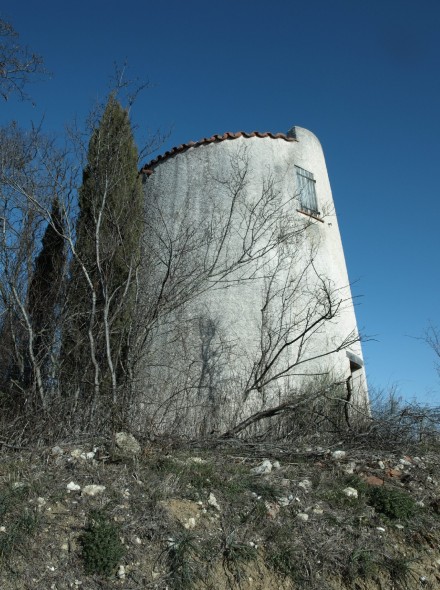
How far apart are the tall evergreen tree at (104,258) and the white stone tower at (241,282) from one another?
428 millimetres

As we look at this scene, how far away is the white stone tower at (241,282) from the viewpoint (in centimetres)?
884

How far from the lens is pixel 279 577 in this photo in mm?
4145

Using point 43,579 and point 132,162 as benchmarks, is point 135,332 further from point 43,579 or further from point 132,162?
point 43,579

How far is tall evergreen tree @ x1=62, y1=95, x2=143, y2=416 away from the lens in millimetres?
7965

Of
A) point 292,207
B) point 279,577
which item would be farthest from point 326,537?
point 292,207

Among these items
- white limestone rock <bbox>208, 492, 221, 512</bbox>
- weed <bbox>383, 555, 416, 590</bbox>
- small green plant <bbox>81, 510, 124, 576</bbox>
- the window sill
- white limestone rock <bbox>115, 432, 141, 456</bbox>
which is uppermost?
the window sill

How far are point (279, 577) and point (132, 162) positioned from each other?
23.9 feet

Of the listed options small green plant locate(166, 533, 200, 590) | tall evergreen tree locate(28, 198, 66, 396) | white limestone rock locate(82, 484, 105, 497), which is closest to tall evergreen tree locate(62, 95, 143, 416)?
tall evergreen tree locate(28, 198, 66, 396)

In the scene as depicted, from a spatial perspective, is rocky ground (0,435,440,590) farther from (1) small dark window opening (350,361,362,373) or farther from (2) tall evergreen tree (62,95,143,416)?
(1) small dark window opening (350,361,362,373)

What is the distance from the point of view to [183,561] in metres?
4.00

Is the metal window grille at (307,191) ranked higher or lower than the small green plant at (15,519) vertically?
higher

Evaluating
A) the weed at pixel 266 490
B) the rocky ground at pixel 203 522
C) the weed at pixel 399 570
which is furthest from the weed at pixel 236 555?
the weed at pixel 399 570

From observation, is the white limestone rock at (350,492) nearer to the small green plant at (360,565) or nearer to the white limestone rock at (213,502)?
the small green plant at (360,565)

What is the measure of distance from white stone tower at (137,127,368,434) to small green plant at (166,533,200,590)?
3.51 meters
